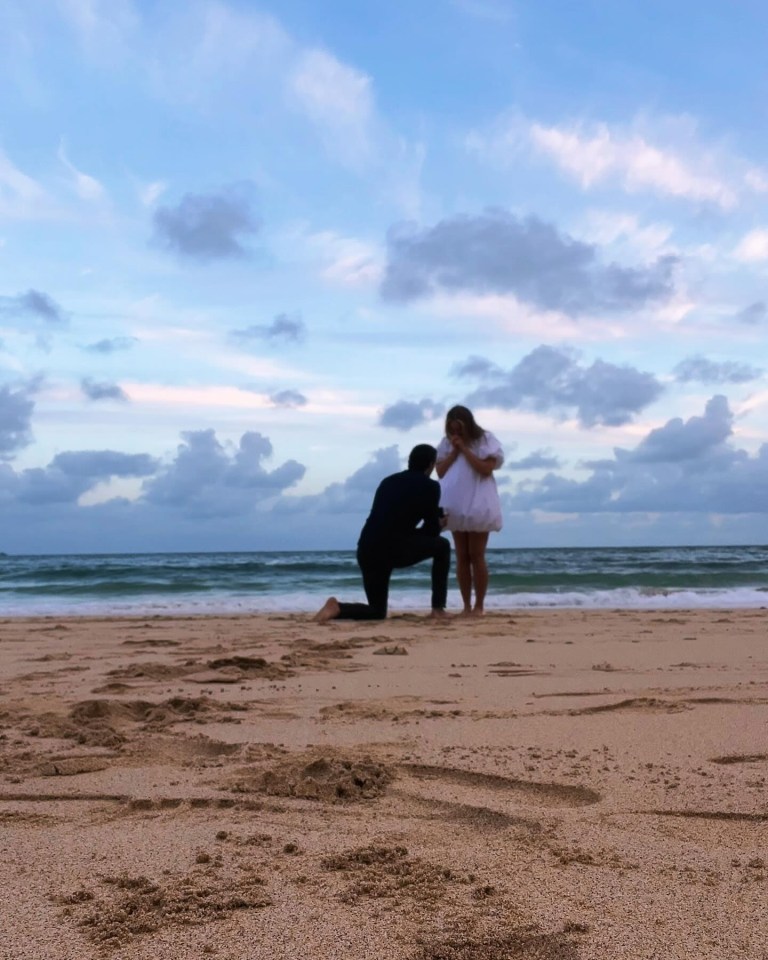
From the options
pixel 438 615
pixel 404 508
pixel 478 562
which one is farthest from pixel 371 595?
pixel 478 562

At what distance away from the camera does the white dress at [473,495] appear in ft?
21.3

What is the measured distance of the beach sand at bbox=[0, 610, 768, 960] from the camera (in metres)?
1.22

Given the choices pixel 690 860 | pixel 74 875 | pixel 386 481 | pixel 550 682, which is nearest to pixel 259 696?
pixel 550 682

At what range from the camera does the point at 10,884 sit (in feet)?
4.63

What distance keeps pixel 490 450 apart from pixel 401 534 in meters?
0.95

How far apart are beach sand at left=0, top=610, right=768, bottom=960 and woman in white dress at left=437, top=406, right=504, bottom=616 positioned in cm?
282

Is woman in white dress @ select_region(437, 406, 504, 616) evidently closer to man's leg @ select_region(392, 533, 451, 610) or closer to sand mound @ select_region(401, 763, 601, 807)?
man's leg @ select_region(392, 533, 451, 610)

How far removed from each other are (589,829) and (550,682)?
1.84 m

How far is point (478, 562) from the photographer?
263 inches

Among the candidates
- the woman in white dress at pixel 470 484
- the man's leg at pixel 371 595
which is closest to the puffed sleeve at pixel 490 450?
the woman in white dress at pixel 470 484

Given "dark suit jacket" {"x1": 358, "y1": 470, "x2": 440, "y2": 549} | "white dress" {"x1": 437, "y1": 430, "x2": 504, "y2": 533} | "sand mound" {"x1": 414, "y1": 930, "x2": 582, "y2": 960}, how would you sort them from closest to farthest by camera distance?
"sand mound" {"x1": 414, "y1": 930, "x2": 582, "y2": 960} → "dark suit jacket" {"x1": 358, "y1": 470, "x2": 440, "y2": 549} → "white dress" {"x1": 437, "y1": 430, "x2": 504, "y2": 533}

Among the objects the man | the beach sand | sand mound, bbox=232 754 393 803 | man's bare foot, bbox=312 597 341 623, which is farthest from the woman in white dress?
sand mound, bbox=232 754 393 803

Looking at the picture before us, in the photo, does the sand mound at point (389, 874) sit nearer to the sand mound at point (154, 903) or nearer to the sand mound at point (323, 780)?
the sand mound at point (154, 903)

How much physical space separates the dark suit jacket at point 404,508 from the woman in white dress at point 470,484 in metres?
0.28
